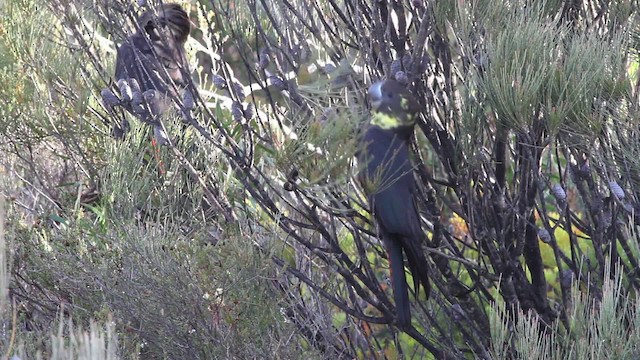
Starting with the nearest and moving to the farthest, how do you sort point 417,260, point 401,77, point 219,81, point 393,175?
point 393,175, point 401,77, point 417,260, point 219,81

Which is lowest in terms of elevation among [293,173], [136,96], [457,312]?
[457,312]

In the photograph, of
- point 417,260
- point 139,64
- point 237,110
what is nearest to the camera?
point 417,260

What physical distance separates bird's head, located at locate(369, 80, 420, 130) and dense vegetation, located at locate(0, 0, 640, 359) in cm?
8

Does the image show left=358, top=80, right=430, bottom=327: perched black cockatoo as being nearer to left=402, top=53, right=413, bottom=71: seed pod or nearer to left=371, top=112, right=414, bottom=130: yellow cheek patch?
left=371, top=112, right=414, bottom=130: yellow cheek patch

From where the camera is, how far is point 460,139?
2951mm

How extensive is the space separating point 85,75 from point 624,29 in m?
1.93

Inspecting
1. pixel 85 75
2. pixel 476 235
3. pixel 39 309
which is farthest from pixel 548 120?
pixel 39 309

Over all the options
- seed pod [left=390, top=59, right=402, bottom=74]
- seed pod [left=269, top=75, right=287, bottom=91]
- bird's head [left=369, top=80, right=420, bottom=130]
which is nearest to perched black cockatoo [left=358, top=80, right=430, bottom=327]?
bird's head [left=369, top=80, right=420, bottom=130]

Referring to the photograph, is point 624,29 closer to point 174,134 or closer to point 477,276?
point 477,276

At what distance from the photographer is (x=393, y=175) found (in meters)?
2.71

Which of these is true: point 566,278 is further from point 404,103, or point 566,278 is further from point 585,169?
point 404,103

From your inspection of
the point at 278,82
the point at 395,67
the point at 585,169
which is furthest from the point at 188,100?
the point at 585,169

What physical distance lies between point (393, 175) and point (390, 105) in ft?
0.68

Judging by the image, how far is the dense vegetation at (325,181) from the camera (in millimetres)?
2678
